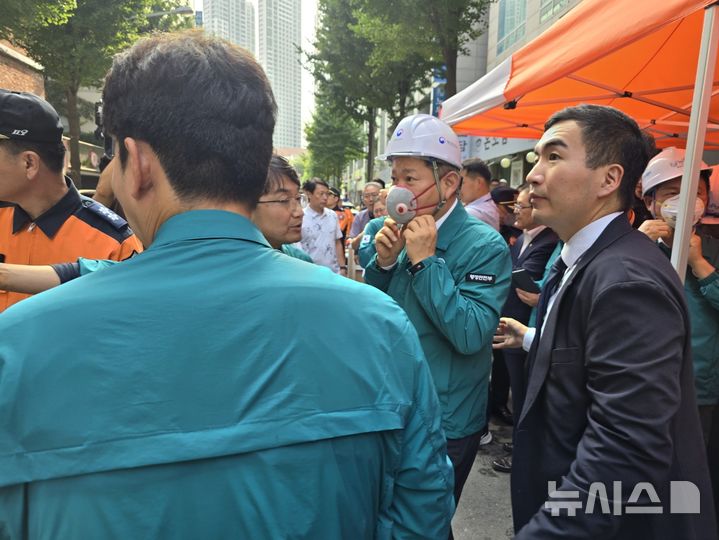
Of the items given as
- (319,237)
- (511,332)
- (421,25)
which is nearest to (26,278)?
(511,332)

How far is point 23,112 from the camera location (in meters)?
1.86

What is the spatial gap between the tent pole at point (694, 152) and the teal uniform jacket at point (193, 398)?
1879mm

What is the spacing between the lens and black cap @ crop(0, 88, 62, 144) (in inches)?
71.8

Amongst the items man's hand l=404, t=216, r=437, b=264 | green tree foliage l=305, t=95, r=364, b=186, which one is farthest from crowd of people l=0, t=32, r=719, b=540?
green tree foliage l=305, t=95, r=364, b=186

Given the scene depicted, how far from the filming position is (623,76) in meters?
4.19

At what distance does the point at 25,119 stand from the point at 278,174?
3.97ft

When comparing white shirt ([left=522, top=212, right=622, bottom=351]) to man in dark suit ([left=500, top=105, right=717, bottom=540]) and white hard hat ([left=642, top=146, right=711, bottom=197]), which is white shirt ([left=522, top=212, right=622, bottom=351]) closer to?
man in dark suit ([left=500, top=105, right=717, bottom=540])

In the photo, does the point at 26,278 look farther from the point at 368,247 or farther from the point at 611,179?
the point at 611,179

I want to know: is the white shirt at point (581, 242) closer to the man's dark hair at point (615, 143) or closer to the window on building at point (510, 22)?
the man's dark hair at point (615, 143)

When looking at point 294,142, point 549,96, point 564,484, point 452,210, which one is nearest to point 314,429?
point 564,484

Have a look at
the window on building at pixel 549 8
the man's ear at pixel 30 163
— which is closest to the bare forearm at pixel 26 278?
the man's ear at pixel 30 163

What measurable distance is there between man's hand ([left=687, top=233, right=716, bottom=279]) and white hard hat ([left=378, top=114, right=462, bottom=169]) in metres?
1.24

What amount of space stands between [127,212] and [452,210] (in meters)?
1.49

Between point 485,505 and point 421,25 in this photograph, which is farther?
point 421,25
